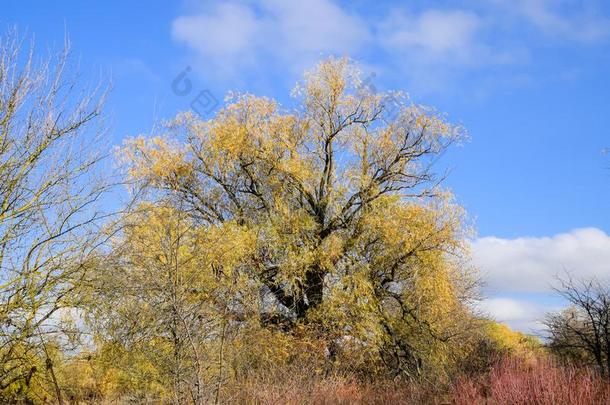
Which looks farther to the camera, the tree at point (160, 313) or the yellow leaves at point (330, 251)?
the yellow leaves at point (330, 251)

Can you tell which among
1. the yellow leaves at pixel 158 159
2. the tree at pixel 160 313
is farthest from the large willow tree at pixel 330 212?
the tree at pixel 160 313

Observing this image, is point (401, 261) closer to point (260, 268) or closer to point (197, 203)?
point (260, 268)

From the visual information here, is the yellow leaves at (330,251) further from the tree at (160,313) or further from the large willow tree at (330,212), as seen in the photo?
the tree at (160,313)

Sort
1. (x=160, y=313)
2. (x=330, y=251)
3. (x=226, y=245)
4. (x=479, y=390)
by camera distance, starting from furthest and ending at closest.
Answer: (x=330, y=251) < (x=226, y=245) < (x=160, y=313) < (x=479, y=390)

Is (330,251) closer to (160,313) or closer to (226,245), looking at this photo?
(226,245)

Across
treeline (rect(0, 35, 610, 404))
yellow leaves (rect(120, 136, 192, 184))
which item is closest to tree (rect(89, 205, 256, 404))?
treeline (rect(0, 35, 610, 404))

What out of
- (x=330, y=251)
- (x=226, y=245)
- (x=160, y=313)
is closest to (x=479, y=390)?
(x=160, y=313)

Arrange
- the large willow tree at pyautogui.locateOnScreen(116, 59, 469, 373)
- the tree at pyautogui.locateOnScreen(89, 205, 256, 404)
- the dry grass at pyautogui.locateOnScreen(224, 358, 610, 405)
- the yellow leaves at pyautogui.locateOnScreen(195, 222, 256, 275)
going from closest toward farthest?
the dry grass at pyautogui.locateOnScreen(224, 358, 610, 405), the tree at pyautogui.locateOnScreen(89, 205, 256, 404), the yellow leaves at pyautogui.locateOnScreen(195, 222, 256, 275), the large willow tree at pyautogui.locateOnScreen(116, 59, 469, 373)

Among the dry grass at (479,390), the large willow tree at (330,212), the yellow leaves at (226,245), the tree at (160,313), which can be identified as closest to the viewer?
the dry grass at (479,390)

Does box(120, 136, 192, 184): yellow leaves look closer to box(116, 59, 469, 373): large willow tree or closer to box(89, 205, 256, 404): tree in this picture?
box(116, 59, 469, 373): large willow tree

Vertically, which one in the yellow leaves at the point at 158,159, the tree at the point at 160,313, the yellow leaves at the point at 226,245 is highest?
the yellow leaves at the point at 158,159

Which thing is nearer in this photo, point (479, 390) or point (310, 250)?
point (479, 390)

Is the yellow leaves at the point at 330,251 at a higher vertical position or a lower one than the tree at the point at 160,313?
higher

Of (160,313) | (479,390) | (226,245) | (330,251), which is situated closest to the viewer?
(479,390)
